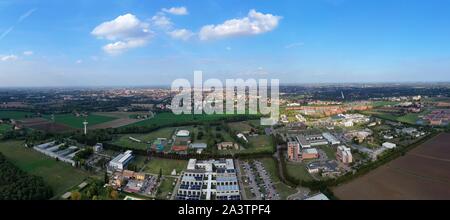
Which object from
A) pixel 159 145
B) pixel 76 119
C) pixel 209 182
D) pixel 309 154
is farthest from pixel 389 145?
pixel 76 119

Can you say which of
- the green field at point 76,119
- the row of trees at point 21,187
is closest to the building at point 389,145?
the row of trees at point 21,187

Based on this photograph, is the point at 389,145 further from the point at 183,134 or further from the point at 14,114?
the point at 14,114

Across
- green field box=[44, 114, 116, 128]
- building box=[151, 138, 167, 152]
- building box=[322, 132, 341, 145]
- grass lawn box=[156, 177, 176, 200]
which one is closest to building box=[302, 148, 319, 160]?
Answer: building box=[322, 132, 341, 145]

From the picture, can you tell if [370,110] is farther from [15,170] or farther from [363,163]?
[15,170]

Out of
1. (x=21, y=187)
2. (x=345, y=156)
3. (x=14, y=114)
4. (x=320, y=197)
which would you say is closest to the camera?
(x=320, y=197)

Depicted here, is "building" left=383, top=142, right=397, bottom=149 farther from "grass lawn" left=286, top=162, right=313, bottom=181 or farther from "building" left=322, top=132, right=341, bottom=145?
"grass lawn" left=286, top=162, right=313, bottom=181

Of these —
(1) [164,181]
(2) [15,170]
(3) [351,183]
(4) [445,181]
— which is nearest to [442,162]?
→ (4) [445,181]

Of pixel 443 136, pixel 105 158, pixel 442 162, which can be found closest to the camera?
pixel 442 162
